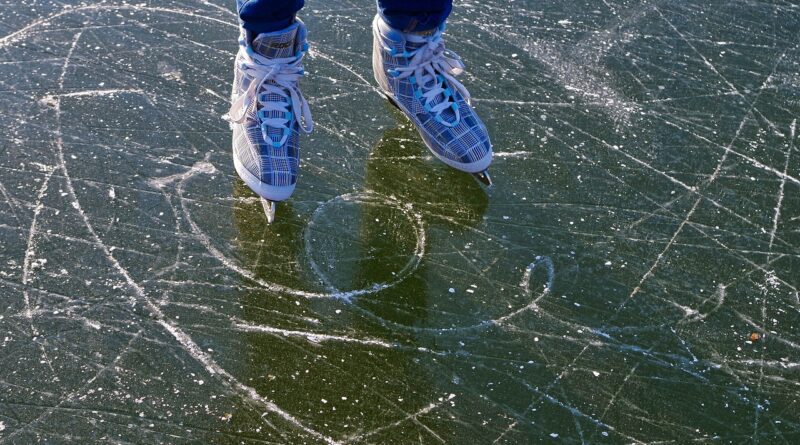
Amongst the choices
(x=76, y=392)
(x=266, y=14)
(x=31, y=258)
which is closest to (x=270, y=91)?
(x=266, y=14)

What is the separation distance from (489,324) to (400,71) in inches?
30.1

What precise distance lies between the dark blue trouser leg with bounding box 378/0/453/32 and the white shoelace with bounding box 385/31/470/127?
5cm

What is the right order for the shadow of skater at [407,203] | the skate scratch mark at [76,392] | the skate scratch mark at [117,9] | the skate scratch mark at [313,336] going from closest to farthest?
the skate scratch mark at [76,392] < the skate scratch mark at [313,336] < the shadow of skater at [407,203] < the skate scratch mark at [117,9]

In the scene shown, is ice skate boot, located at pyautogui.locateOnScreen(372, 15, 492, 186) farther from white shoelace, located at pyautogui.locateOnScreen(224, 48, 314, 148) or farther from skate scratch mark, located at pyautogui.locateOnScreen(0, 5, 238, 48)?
skate scratch mark, located at pyautogui.locateOnScreen(0, 5, 238, 48)

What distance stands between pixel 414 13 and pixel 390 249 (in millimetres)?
578

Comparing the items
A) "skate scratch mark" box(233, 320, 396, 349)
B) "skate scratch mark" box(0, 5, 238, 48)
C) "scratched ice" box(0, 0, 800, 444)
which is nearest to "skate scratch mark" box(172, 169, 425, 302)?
"scratched ice" box(0, 0, 800, 444)

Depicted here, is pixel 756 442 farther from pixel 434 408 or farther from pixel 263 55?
pixel 263 55

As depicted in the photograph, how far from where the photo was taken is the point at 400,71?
2.48 meters

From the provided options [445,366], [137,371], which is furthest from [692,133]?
[137,371]

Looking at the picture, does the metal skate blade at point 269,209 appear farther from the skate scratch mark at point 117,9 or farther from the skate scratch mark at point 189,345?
the skate scratch mark at point 117,9

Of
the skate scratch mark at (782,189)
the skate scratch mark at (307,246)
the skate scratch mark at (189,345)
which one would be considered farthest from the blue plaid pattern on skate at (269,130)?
the skate scratch mark at (782,189)

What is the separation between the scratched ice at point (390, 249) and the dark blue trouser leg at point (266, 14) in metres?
0.38

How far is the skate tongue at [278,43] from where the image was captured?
223 centimetres

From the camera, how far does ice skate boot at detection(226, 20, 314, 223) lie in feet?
7.36
